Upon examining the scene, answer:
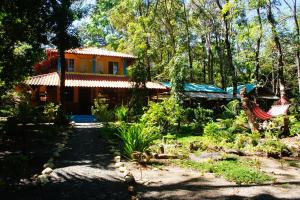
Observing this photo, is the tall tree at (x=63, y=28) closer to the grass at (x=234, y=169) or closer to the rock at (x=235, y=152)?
the rock at (x=235, y=152)

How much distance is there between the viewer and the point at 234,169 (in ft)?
21.6

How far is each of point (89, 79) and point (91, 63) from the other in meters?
1.88

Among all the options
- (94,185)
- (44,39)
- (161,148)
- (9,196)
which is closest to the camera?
(9,196)

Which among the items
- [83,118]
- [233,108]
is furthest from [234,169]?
[83,118]

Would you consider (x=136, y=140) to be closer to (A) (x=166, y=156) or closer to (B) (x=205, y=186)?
(A) (x=166, y=156)

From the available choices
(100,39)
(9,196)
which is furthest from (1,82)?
(100,39)

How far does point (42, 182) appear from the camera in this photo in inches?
233

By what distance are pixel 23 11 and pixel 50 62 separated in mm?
19944

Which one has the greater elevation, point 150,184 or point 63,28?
point 63,28

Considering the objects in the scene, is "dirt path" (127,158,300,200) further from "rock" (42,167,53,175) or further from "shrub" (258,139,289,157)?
"rock" (42,167,53,175)

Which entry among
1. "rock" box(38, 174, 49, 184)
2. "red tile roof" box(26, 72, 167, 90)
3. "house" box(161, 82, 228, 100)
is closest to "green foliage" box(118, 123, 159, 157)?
"rock" box(38, 174, 49, 184)

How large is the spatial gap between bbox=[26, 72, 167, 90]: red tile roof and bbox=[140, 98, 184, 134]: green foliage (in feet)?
27.5

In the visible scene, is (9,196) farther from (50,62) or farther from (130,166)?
(50,62)

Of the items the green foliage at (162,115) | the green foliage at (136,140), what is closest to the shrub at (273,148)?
the green foliage at (136,140)
